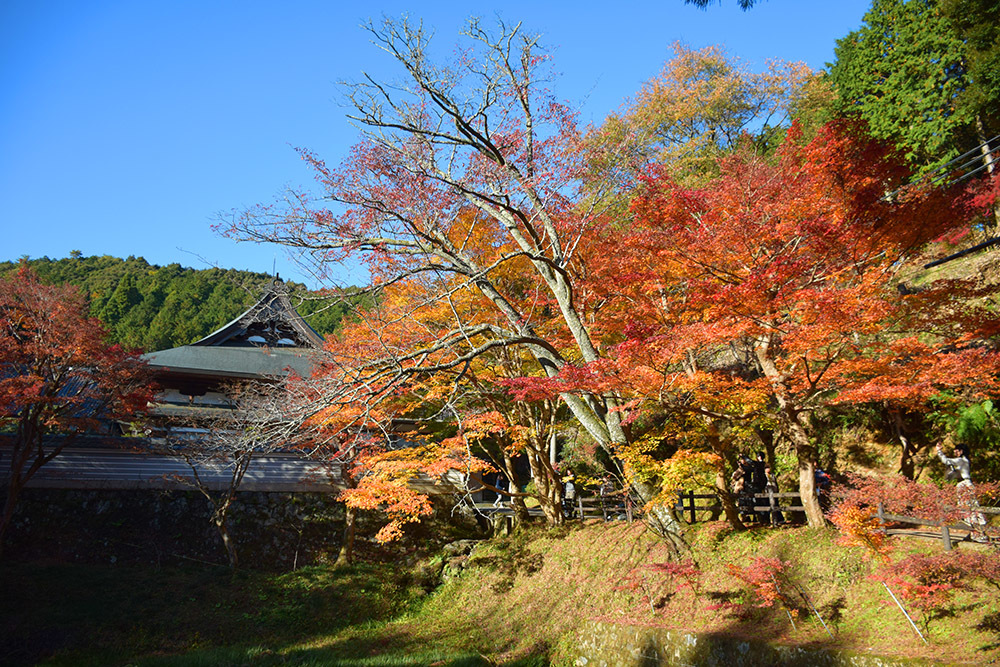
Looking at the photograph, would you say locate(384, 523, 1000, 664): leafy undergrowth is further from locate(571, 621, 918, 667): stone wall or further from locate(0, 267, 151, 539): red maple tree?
locate(0, 267, 151, 539): red maple tree

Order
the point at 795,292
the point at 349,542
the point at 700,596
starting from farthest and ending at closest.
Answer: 1. the point at 349,542
2. the point at 700,596
3. the point at 795,292

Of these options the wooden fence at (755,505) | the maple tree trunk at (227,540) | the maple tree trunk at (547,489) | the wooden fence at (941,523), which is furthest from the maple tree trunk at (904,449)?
the maple tree trunk at (227,540)

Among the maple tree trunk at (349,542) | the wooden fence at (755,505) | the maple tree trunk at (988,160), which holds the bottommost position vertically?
the maple tree trunk at (349,542)

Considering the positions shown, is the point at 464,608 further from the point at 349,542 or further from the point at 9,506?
the point at 9,506

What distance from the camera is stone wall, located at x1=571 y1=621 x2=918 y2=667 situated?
286 inches

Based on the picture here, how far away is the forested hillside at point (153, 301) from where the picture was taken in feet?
109

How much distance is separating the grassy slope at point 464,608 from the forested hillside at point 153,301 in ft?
57.8

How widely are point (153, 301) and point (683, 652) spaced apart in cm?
3925

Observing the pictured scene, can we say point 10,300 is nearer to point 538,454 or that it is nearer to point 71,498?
point 71,498

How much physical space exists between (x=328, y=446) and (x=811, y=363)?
1199 centimetres

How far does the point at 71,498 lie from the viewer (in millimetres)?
13727

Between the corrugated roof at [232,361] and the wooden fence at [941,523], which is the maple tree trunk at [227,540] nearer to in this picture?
the corrugated roof at [232,361]

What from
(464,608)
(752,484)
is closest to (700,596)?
(752,484)

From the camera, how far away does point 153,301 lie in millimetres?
38094
